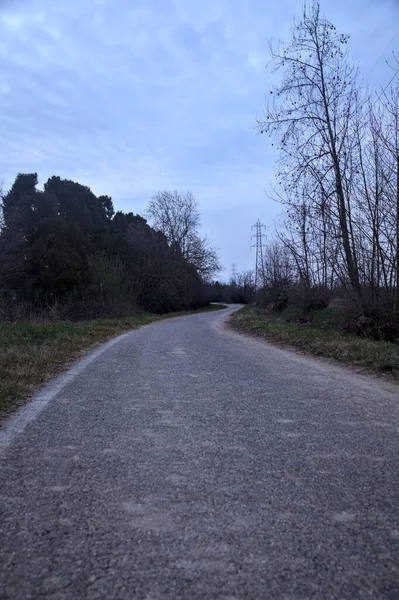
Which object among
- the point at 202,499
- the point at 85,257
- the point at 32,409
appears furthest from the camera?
the point at 85,257

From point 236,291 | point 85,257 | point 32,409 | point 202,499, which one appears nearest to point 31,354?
point 32,409

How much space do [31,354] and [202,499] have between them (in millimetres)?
6829

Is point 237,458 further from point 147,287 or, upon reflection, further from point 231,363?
point 147,287

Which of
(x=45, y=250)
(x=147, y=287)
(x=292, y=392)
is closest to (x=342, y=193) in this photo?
(x=292, y=392)

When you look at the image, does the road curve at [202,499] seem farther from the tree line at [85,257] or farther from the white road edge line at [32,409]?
the tree line at [85,257]

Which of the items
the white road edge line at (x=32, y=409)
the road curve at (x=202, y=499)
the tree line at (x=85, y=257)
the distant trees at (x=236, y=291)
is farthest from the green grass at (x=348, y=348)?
the distant trees at (x=236, y=291)

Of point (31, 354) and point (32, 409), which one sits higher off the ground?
point (31, 354)

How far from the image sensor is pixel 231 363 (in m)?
8.30

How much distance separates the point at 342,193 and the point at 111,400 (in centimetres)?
1037

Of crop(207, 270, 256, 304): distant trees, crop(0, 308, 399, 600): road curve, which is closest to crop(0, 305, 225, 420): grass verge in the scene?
crop(0, 308, 399, 600): road curve

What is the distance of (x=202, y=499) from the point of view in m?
2.73

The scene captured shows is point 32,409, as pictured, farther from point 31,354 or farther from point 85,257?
point 85,257

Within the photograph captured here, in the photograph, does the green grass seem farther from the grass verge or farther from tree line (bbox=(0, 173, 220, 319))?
tree line (bbox=(0, 173, 220, 319))

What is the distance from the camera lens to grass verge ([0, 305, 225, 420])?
5.81 metres
